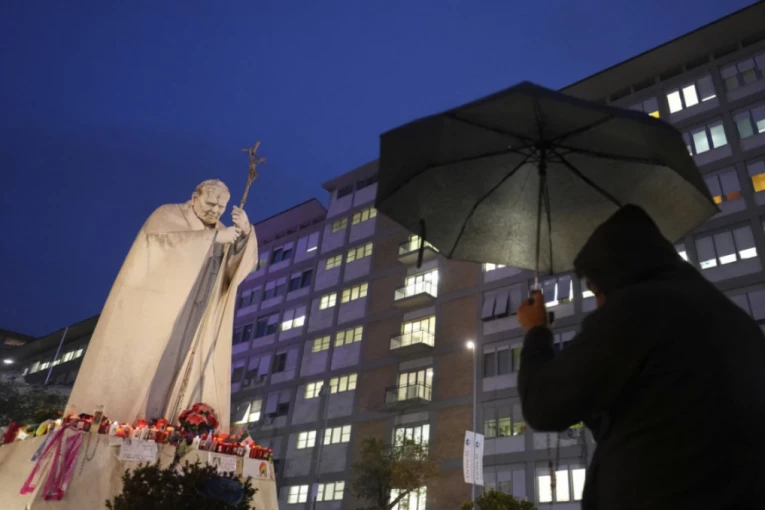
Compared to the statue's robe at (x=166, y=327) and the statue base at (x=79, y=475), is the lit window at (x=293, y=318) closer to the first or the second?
the statue's robe at (x=166, y=327)

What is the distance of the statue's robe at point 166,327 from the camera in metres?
9.33

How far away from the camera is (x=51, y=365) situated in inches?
2805

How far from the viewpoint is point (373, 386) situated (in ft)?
133

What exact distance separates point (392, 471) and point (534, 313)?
96.2ft

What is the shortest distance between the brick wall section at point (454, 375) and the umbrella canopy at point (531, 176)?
1243 inches

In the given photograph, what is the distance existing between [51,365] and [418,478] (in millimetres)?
57225

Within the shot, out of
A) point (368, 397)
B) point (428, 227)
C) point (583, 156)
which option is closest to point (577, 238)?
point (583, 156)

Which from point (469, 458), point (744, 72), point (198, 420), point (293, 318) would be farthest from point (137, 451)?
point (293, 318)

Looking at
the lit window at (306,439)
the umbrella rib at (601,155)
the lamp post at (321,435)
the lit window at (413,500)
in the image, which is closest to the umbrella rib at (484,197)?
the umbrella rib at (601,155)

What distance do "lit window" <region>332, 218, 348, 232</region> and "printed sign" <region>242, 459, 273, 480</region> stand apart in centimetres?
4077

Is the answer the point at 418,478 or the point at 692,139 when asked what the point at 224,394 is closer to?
the point at 418,478

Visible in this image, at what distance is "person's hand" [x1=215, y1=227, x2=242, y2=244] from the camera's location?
10809mm

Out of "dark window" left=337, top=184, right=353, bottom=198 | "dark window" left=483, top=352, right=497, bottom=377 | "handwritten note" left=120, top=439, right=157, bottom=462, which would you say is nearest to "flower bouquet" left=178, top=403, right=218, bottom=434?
"handwritten note" left=120, top=439, right=157, bottom=462

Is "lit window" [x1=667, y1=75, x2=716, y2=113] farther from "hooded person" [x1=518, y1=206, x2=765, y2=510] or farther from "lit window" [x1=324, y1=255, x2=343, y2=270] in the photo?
"hooded person" [x1=518, y1=206, x2=765, y2=510]
